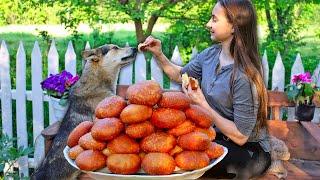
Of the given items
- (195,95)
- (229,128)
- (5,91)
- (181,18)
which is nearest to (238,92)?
(229,128)

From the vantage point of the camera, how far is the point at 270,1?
6.21 meters

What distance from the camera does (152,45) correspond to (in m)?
3.06

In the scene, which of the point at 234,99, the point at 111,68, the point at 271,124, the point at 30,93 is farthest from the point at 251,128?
the point at 30,93

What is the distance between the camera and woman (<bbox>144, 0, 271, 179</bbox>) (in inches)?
106

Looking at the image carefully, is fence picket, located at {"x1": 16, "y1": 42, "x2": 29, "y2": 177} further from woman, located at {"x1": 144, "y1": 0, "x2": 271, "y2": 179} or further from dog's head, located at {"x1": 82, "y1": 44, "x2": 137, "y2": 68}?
woman, located at {"x1": 144, "y1": 0, "x2": 271, "y2": 179}

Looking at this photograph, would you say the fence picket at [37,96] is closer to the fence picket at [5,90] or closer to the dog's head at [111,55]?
the fence picket at [5,90]

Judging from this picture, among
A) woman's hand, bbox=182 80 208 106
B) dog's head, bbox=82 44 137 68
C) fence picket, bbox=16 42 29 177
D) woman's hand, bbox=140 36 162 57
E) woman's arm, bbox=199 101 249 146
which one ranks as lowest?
fence picket, bbox=16 42 29 177

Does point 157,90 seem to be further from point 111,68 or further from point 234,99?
point 111,68

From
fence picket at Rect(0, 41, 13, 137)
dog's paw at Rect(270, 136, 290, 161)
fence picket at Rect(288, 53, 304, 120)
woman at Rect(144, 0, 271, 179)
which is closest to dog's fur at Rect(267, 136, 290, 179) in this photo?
dog's paw at Rect(270, 136, 290, 161)

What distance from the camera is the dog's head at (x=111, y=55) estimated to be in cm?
450

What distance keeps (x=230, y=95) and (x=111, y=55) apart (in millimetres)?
2025

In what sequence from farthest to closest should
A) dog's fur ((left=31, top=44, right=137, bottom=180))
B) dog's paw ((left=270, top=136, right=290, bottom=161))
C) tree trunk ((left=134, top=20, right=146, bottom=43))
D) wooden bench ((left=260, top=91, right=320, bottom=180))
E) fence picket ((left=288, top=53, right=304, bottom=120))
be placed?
tree trunk ((left=134, top=20, right=146, bottom=43)) → fence picket ((left=288, top=53, right=304, bottom=120)) → dog's fur ((left=31, top=44, right=137, bottom=180)) → wooden bench ((left=260, top=91, right=320, bottom=180)) → dog's paw ((left=270, top=136, right=290, bottom=161))

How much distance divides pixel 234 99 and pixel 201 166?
833 millimetres

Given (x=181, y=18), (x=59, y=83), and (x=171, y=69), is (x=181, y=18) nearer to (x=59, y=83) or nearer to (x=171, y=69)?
(x=59, y=83)
